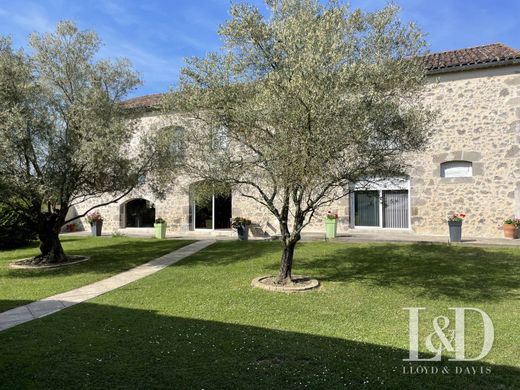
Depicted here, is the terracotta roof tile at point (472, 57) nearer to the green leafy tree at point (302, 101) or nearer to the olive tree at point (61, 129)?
the green leafy tree at point (302, 101)

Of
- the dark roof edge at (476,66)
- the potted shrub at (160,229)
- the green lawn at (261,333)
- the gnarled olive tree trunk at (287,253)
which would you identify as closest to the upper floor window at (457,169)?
the dark roof edge at (476,66)

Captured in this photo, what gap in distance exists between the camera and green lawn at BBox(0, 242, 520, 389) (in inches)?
156

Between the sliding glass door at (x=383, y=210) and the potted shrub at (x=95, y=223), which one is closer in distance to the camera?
the sliding glass door at (x=383, y=210)

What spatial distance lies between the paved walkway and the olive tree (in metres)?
2.30

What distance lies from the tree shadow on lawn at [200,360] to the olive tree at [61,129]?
4886mm

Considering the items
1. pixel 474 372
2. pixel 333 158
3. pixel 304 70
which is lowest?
pixel 474 372

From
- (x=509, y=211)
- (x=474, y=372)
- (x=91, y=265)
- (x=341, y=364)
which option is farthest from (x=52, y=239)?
(x=509, y=211)

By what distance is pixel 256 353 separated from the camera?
4.57m

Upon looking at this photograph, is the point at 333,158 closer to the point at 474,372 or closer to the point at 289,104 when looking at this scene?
the point at 289,104

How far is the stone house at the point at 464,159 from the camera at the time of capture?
13297mm

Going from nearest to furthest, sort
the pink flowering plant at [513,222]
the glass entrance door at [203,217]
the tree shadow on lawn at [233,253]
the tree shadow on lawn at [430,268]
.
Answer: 1. the tree shadow on lawn at [430,268]
2. the tree shadow on lawn at [233,253]
3. the pink flowering plant at [513,222]
4. the glass entrance door at [203,217]

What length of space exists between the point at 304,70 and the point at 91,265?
7933 millimetres

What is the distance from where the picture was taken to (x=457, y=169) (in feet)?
46.3

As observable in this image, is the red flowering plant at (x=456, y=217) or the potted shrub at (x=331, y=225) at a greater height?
the red flowering plant at (x=456, y=217)
